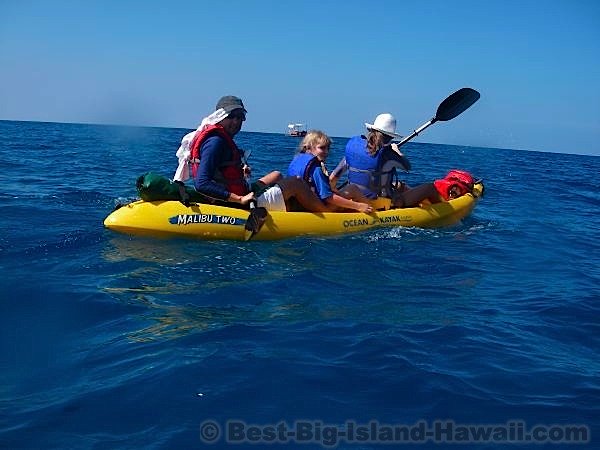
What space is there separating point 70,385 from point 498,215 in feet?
29.1

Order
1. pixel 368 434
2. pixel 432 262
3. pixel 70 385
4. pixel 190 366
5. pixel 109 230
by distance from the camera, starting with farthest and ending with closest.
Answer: pixel 109 230 < pixel 432 262 < pixel 190 366 < pixel 70 385 < pixel 368 434

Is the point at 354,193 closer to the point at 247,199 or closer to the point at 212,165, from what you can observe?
the point at 247,199

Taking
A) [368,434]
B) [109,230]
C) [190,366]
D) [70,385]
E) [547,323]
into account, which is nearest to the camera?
[368,434]

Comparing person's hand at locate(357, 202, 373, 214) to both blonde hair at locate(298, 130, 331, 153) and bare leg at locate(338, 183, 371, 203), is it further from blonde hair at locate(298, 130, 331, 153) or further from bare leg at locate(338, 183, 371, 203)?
blonde hair at locate(298, 130, 331, 153)

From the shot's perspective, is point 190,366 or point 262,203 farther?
point 262,203

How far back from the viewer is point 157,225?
Answer: 663cm

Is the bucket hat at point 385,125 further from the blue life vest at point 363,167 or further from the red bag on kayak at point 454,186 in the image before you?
the red bag on kayak at point 454,186

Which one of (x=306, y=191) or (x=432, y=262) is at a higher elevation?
(x=306, y=191)

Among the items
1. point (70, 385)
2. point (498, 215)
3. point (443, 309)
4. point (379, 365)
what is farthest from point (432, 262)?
point (498, 215)

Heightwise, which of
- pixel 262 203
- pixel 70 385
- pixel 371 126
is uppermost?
pixel 371 126

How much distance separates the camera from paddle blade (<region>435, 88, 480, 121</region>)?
950cm

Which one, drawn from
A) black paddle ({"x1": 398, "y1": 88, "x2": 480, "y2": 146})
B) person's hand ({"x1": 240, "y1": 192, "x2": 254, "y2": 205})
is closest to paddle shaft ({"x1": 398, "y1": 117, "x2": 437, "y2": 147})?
black paddle ({"x1": 398, "y1": 88, "x2": 480, "y2": 146})

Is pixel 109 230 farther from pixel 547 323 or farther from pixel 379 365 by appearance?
pixel 547 323

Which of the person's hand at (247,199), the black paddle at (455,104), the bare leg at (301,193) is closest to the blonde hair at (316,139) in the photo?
the bare leg at (301,193)
